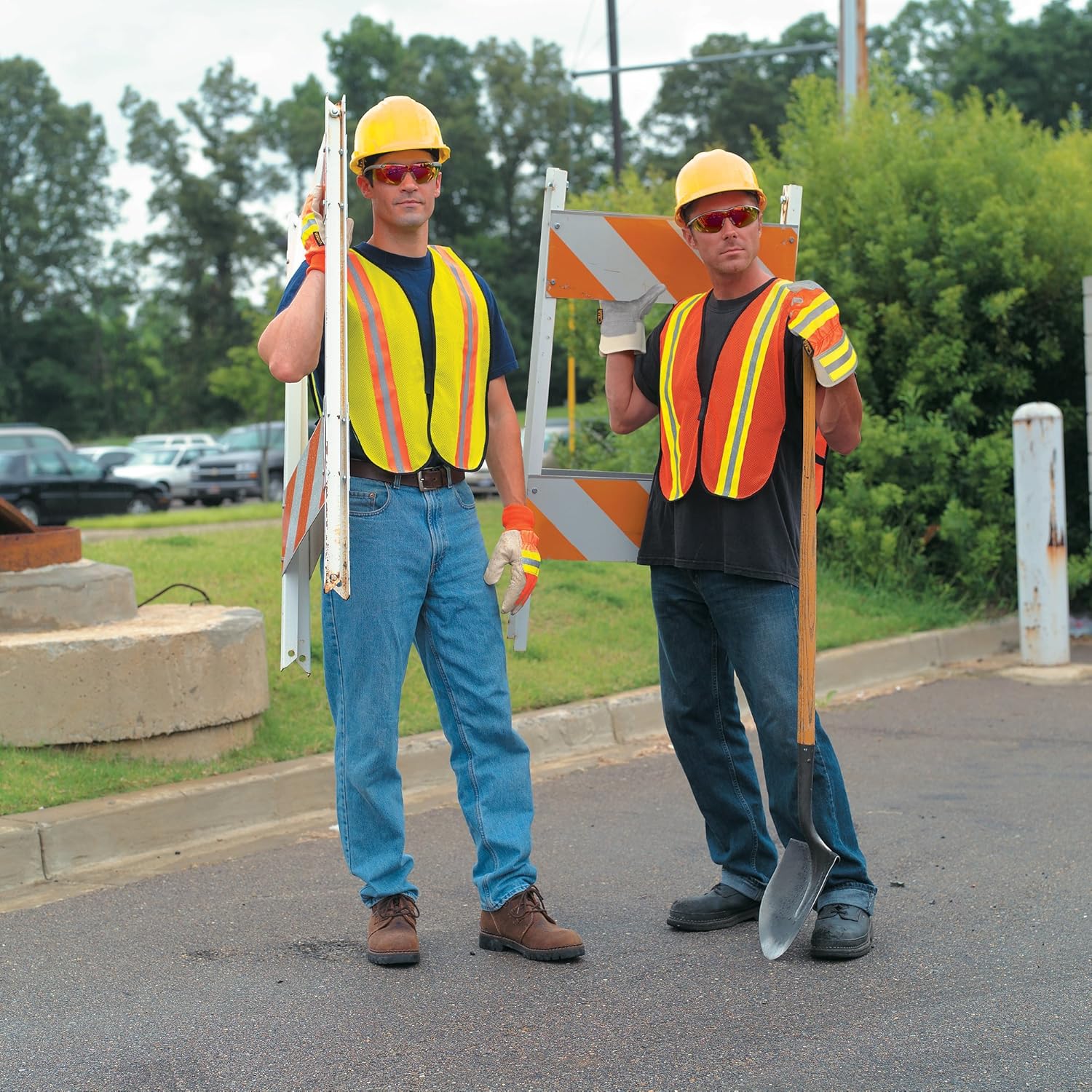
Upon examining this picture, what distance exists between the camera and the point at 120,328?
252ft

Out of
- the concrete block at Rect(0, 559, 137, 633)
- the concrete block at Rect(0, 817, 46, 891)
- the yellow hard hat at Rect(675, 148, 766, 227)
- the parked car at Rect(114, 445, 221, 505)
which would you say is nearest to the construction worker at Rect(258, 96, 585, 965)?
the yellow hard hat at Rect(675, 148, 766, 227)

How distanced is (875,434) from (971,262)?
1.34 metres

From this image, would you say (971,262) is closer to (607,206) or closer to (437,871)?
(607,206)

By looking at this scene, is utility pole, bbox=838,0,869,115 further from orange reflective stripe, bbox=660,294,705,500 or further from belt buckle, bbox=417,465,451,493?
belt buckle, bbox=417,465,451,493

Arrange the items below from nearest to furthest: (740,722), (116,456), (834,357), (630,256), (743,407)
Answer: (834,357) < (743,407) < (740,722) < (630,256) < (116,456)

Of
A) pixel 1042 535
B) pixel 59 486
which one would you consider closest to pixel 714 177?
pixel 1042 535

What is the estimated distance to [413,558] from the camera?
392 cm

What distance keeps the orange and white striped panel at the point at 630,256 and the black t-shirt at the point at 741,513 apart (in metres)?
0.39

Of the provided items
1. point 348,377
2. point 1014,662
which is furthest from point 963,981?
point 1014,662

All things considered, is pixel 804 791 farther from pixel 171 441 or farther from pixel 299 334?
pixel 171 441

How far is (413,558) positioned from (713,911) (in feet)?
4.40

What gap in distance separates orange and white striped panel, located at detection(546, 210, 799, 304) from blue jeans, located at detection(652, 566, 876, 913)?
902 mm

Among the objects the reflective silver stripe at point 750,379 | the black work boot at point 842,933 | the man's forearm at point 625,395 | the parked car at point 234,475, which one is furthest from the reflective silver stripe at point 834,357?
the parked car at point 234,475

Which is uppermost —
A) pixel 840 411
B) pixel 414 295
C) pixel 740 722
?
pixel 414 295
